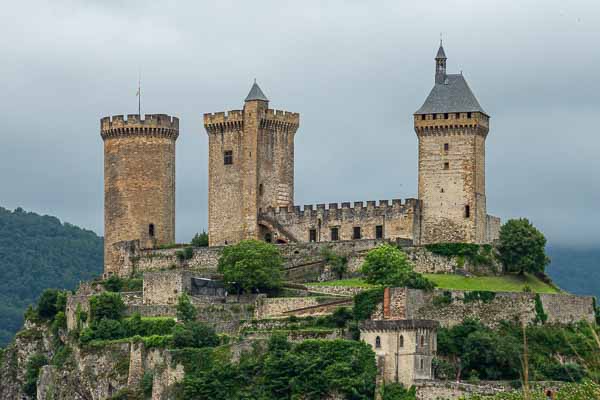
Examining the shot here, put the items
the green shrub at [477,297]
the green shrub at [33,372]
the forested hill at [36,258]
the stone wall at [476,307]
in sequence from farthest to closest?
the forested hill at [36,258], the green shrub at [33,372], the green shrub at [477,297], the stone wall at [476,307]

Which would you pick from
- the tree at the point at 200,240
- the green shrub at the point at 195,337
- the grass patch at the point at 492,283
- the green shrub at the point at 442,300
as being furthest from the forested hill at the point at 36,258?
the green shrub at the point at 442,300

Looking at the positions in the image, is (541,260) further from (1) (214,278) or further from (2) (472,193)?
(1) (214,278)

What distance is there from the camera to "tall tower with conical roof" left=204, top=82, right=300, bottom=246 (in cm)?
8231

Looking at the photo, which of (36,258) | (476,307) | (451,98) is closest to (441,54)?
(451,98)

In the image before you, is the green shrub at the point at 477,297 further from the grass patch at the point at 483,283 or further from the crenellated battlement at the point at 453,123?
the crenellated battlement at the point at 453,123

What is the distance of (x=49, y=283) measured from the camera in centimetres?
12556

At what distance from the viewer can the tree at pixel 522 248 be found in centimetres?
7706

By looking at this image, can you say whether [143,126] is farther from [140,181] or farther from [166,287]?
[166,287]

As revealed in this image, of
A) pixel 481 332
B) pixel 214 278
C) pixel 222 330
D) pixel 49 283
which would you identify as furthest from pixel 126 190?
pixel 49 283

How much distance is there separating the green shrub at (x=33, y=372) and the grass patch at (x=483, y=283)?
39.1 feet

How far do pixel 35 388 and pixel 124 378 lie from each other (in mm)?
7541

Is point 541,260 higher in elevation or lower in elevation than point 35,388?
higher

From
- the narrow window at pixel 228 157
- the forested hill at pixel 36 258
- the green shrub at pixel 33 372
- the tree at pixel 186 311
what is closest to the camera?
the tree at pixel 186 311

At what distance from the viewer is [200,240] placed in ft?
280
